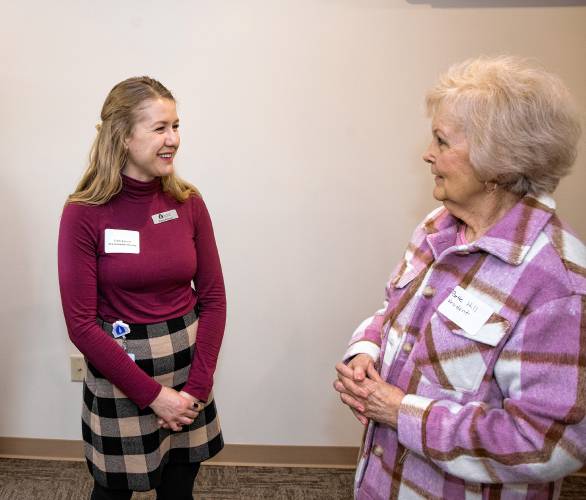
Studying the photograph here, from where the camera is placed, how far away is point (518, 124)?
1.14m

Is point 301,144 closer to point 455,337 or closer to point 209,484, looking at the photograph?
point 455,337

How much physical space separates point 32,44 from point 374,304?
189 centimetres

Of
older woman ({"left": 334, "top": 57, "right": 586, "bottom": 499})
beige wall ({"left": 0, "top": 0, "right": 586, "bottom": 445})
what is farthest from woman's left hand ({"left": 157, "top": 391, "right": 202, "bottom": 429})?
beige wall ({"left": 0, "top": 0, "right": 586, "bottom": 445})

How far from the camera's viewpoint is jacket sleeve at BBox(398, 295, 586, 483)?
1062 millimetres

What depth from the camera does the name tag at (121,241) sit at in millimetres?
1547

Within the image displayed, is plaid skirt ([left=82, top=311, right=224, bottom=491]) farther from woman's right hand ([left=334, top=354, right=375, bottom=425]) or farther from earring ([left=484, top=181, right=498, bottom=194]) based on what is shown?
earring ([left=484, top=181, right=498, bottom=194])

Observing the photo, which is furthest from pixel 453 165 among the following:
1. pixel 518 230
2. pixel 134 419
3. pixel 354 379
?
pixel 134 419

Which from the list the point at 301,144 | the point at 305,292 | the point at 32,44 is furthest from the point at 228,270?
the point at 32,44

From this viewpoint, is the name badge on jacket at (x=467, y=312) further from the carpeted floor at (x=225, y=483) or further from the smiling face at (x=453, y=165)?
the carpeted floor at (x=225, y=483)

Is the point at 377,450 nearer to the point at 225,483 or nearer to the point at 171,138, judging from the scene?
the point at 171,138

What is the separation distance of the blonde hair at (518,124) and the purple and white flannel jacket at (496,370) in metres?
0.07

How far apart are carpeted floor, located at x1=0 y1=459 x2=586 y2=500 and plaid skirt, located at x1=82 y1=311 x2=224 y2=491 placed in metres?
0.86

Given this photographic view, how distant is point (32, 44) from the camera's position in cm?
228

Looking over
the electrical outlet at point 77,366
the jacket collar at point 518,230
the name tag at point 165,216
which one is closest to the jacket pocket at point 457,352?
the jacket collar at point 518,230
